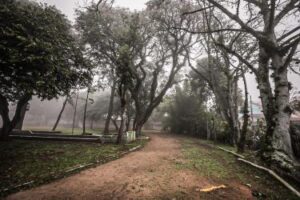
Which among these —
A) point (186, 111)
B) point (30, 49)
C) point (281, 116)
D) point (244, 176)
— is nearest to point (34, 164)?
point (30, 49)

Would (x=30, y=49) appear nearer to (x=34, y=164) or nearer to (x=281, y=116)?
(x=34, y=164)

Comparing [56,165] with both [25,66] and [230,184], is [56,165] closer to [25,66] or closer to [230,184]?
[25,66]

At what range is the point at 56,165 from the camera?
27.7ft

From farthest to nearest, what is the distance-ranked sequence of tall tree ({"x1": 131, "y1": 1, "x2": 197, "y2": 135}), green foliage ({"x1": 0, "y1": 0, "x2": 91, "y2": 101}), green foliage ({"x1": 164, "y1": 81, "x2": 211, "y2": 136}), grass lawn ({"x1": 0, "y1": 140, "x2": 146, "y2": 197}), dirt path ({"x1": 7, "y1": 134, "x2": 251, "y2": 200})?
green foliage ({"x1": 164, "y1": 81, "x2": 211, "y2": 136})
tall tree ({"x1": 131, "y1": 1, "x2": 197, "y2": 135})
green foliage ({"x1": 0, "y1": 0, "x2": 91, "y2": 101})
grass lawn ({"x1": 0, "y1": 140, "x2": 146, "y2": 197})
dirt path ({"x1": 7, "y1": 134, "x2": 251, "y2": 200})

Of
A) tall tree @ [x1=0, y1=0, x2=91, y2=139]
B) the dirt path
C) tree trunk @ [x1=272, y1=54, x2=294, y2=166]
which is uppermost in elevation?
tall tree @ [x1=0, y1=0, x2=91, y2=139]

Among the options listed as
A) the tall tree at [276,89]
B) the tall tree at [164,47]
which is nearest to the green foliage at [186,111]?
the tall tree at [164,47]

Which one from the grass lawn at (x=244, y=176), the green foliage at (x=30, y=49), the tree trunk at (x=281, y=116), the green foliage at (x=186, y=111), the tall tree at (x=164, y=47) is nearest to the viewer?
the grass lawn at (x=244, y=176)

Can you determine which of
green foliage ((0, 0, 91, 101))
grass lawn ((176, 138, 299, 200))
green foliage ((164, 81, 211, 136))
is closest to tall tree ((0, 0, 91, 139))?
green foliage ((0, 0, 91, 101))

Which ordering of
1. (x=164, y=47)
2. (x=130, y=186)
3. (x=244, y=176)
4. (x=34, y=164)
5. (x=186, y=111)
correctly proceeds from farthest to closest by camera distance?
(x=186, y=111)
(x=164, y=47)
(x=34, y=164)
(x=244, y=176)
(x=130, y=186)

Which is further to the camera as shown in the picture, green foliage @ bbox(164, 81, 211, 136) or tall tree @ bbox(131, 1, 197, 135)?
green foliage @ bbox(164, 81, 211, 136)

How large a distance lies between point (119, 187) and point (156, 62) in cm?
1945

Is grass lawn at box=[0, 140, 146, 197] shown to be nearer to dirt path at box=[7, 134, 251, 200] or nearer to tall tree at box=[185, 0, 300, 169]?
dirt path at box=[7, 134, 251, 200]

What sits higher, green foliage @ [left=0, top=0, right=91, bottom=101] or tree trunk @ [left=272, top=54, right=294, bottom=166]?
green foliage @ [left=0, top=0, right=91, bottom=101]

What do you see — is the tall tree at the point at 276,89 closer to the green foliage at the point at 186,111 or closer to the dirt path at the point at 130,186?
the dirt path at the point at 130,186
